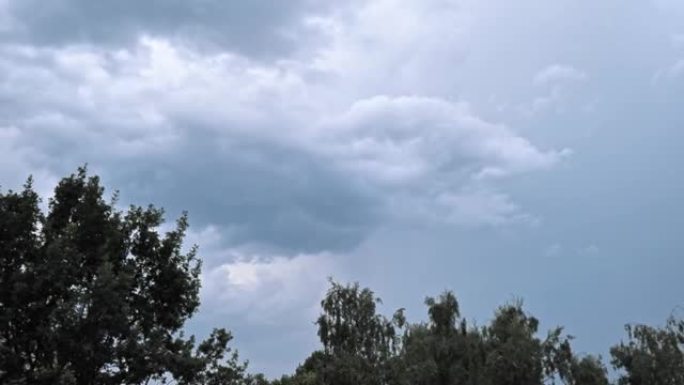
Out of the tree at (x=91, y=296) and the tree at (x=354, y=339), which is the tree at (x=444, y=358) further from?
the tree at (x=91, y=296)

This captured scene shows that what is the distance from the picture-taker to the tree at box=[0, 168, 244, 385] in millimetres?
24094

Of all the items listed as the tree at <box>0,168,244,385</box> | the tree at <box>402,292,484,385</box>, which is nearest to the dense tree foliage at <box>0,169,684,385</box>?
Result: the tree at <box>0,168,244,385</box>

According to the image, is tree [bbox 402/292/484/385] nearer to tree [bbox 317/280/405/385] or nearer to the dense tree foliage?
tree [bbox 317/280/405/385]

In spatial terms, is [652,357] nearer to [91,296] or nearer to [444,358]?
[444,358]

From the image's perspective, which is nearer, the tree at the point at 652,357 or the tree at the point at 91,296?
the tree at the point at 91,296

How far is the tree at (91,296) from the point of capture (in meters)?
24.1

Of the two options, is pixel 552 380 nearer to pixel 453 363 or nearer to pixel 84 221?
pixel 453 363

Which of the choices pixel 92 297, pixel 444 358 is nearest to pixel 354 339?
pixel 444 358

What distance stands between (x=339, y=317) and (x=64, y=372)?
1333 inches

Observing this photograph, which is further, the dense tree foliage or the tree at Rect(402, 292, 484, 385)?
the tree at Rect(402, 292, 484, 385)

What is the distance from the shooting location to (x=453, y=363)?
4588 centimetres

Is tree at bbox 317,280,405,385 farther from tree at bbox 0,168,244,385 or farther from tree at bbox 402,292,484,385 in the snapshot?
tree at bbox 0,168,244,385

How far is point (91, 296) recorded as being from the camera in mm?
24109

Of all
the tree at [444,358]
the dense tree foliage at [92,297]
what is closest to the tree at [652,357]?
the tree at [444,358]
